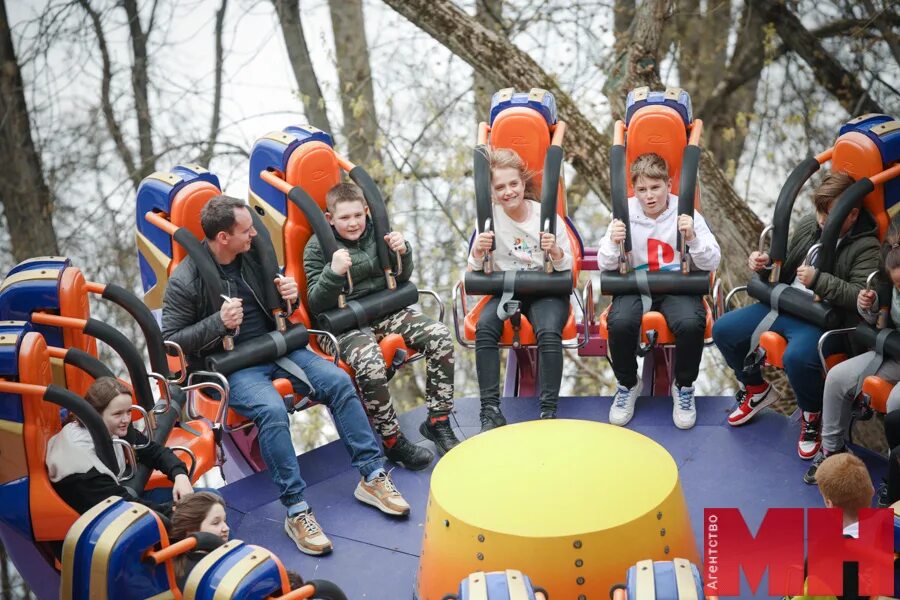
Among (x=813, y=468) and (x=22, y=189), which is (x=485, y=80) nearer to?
(x=22, y=189)

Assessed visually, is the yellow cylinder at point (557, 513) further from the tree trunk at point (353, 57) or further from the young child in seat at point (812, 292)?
the tree trunk at point (353, 57)

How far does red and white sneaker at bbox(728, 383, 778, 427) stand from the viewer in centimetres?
516

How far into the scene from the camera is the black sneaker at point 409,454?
497 centimetres

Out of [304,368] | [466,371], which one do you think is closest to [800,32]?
[466,371]

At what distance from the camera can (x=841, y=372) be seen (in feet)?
14.6

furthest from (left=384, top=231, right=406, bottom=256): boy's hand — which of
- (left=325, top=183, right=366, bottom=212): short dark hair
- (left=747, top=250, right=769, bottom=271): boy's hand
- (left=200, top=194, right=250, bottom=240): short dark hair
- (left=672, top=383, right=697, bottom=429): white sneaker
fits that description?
(left=747, top=250, right=769, bottom=271): boy's hand

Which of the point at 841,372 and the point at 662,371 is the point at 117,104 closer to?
the point at 662,371

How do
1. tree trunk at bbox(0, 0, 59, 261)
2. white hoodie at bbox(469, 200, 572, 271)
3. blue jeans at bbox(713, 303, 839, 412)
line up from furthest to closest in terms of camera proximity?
tree trunk at bbox(0, 0, 59, 261), white hoodie at bbox(469, 200, 572, 271), blue jeans at bbox(713, 303, 839, 412)

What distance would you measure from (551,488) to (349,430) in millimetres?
1205

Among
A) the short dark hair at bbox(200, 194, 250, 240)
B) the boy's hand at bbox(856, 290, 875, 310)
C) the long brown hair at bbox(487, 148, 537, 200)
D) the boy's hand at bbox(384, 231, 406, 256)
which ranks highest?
the long brown hair at bbox(487, 148, 537, 200)

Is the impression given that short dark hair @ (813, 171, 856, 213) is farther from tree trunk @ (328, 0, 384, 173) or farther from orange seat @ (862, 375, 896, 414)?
tree trunk @ (328, 0, 384, 173)

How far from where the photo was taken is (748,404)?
517 cm

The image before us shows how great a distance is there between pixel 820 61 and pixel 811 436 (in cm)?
442

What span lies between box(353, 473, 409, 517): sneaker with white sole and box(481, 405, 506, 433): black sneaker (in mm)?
604
